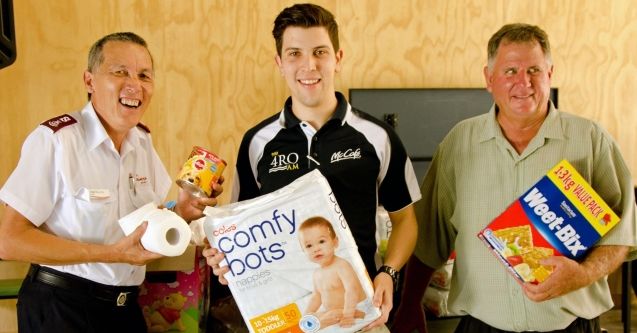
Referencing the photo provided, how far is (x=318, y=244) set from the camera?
1.44 meters

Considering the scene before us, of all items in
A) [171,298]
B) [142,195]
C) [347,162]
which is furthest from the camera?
Result: [171,298]

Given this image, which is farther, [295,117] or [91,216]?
[295,117]

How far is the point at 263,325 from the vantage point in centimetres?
147

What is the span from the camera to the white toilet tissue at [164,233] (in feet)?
4.73

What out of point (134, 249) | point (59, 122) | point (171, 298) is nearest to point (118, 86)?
point (59, 122)

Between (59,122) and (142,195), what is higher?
(59,122)

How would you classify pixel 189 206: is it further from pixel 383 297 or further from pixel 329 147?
pixel 383 297

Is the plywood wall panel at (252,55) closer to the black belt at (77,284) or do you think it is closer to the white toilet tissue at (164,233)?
the black belt at (77,284)

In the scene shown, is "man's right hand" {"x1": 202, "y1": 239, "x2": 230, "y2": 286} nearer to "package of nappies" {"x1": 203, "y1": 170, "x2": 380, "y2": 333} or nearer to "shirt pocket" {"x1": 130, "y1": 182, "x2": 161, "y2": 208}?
"package of nappies" {"x1": 203, "y1": 170, "x2": 380, "y2": 333}

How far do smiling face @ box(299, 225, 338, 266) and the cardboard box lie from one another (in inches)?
26.4

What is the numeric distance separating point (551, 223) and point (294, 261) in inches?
28.4

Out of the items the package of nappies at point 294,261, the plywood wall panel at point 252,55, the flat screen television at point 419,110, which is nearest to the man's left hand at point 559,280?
the package of nappies at point 294,261

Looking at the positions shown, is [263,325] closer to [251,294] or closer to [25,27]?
[251,294]

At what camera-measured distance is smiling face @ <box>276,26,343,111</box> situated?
5.44ft
